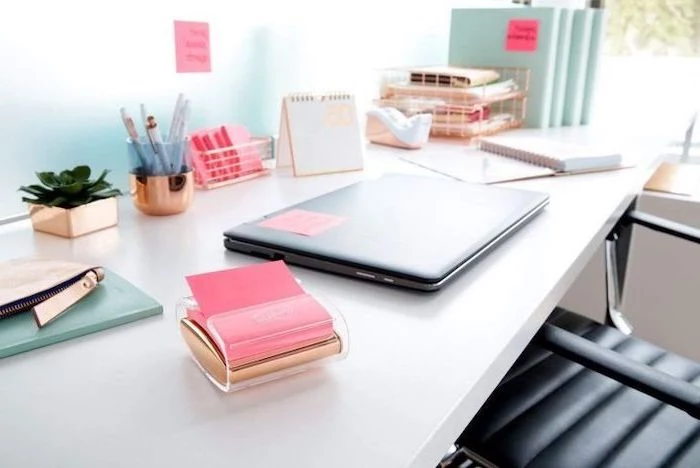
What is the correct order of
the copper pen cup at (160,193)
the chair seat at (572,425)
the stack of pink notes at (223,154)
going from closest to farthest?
the chair seat at (572,425), the copper pen cup at (160,193), the stack of pink notes at (223,154)

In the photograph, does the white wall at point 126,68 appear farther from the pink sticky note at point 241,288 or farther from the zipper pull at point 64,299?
the pink sticky note at point 241,288

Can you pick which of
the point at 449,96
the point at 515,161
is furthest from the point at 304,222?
the point at 449,96

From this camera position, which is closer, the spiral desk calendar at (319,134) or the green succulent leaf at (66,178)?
the green succulent leaf at (66,178)

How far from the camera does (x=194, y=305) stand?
23.2 inches

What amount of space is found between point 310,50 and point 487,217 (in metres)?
0.78

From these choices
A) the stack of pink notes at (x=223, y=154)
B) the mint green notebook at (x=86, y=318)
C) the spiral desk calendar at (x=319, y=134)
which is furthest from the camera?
the spiral desk calendar at (x=319, y=134)

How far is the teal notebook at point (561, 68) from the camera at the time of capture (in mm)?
1807

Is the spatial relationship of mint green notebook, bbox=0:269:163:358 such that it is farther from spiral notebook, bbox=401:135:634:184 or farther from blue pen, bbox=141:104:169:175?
spiral notebook, bbox=401:135:634:184

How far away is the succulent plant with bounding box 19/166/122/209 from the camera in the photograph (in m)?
0.85

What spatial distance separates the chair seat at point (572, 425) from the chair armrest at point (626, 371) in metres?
0.12

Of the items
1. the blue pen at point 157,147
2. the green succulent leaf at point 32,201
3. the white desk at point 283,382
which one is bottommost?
the white desk at point 283,382

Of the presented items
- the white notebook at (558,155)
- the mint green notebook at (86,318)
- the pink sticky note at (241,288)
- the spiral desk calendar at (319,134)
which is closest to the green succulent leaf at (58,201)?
the mint green notebook at (86,318)

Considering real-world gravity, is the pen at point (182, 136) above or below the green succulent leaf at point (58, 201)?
above

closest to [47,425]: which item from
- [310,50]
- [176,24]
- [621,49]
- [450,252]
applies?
[450,252]
